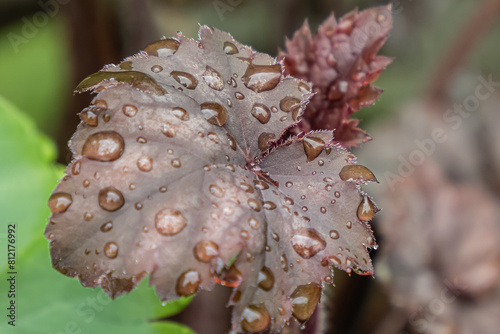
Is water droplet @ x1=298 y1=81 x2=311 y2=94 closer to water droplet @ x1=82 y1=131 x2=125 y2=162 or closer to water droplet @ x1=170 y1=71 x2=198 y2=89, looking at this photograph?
water droplet @ x1=170 y1=71 x2=198 y2=89

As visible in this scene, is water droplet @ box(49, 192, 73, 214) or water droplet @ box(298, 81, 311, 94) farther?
water droplet @ box(298, 81, 311, 94)

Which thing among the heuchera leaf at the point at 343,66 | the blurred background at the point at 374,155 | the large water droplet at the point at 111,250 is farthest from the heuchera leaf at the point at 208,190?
the blurred background at the point at 374,155

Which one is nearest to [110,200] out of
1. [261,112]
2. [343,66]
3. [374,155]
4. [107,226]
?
[107,226]

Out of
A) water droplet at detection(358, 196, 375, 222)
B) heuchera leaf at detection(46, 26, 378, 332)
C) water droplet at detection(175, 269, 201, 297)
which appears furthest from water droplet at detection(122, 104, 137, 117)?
water droplet at detection(358, 196, 375, 222)

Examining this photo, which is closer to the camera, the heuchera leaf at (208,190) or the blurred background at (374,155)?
the heuchera leaf at (208,190)

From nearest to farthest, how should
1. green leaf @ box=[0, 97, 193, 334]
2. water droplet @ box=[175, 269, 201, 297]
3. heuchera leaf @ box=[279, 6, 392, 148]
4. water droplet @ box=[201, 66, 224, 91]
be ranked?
water droplet @ box=[175, 269, 201, 297]
water droplet @ box=[201, 66, 224, 91]
heuchera leaf @ box=[279, 6, 392, 148]
green leaf @ box=[0, 97, 193, 334]

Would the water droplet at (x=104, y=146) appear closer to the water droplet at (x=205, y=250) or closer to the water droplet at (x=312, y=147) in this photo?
the water droplet at (x=205, y=250)
